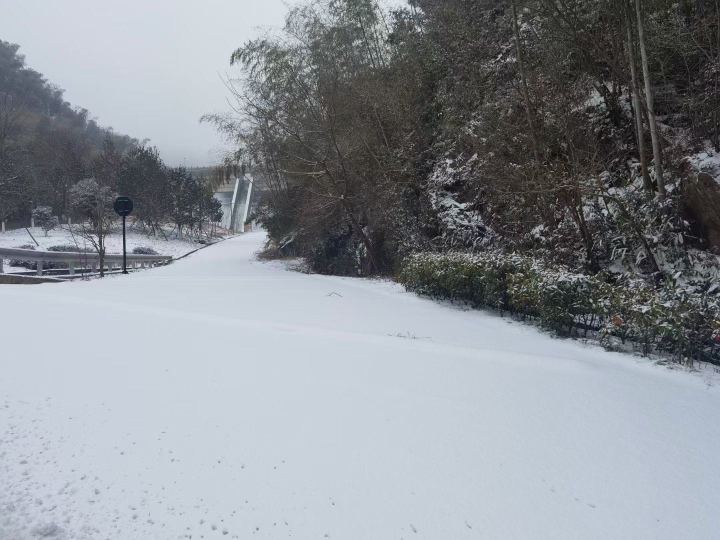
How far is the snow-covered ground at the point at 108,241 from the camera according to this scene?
2134cm

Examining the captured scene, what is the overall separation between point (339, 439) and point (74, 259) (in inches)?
544

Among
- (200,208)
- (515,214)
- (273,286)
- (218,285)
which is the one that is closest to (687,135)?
(515,214)

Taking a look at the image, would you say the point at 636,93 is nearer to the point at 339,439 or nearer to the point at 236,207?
the point at 339,439

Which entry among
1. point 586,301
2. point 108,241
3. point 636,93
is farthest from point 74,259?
point 636,93

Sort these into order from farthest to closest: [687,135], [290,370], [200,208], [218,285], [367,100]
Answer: [200,208] < [367,100] < [218,285] < [687,135] < [290,370]

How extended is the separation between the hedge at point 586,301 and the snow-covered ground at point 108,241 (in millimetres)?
17857

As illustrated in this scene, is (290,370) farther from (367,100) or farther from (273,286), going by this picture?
(367,100)

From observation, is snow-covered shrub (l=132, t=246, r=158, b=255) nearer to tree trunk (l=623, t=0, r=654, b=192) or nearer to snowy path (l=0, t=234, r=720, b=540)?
snowy path (l=0, t=234, r=720, b=540)

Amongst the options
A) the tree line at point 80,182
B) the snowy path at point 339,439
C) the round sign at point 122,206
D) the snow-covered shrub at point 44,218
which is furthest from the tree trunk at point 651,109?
the snow-covered shrub at point 44,218

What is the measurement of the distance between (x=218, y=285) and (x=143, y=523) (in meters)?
7.11

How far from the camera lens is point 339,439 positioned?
233 cm

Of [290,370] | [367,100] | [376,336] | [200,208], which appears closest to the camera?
[290,370]

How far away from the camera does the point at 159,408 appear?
258 centimetres

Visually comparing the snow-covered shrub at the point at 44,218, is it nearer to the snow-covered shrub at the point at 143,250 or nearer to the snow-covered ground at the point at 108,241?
A: the snow-covered ground at the point at 108,241
